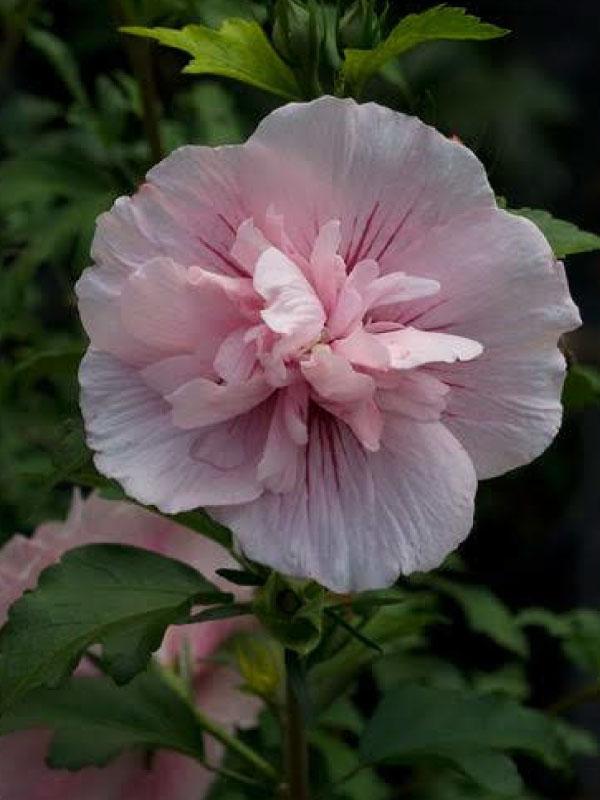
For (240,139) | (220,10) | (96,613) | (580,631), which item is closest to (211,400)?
(96,613)

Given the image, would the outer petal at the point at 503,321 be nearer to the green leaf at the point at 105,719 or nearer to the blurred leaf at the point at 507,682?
the green leaf at the point at 105,719

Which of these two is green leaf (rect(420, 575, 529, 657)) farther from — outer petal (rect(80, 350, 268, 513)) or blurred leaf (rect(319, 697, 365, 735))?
outer petal (rect(80, 350, 268, 513))

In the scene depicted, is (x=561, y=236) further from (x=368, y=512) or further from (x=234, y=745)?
(x=234, y=745)

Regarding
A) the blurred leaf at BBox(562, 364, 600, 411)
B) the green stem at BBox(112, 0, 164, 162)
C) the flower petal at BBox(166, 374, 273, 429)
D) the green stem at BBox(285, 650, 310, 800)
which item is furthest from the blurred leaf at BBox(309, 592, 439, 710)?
the green stem at BBox(112, 0, 164, 162)

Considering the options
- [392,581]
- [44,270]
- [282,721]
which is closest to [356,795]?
[282,721]

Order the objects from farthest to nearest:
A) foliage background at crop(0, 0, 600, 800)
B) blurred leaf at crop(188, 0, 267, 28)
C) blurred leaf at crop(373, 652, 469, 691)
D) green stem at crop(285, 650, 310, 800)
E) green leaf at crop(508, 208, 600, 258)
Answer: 1. blurred leaf at crop(373, 652, 469, 691)
2. foliage background at crop(0, 0, 600, 800)
3. blurred leaf at crop(188, 0, 267, 28)
4. green stem at crop(285, 650, 310, 800)
5. green leaf at crop(508, 208, 600, 258)

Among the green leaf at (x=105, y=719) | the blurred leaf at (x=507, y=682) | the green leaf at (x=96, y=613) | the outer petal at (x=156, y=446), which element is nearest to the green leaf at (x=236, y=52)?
the outer petal at (x=156, y=446)

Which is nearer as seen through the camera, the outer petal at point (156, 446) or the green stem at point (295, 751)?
the outer petal at point (156, 446)
